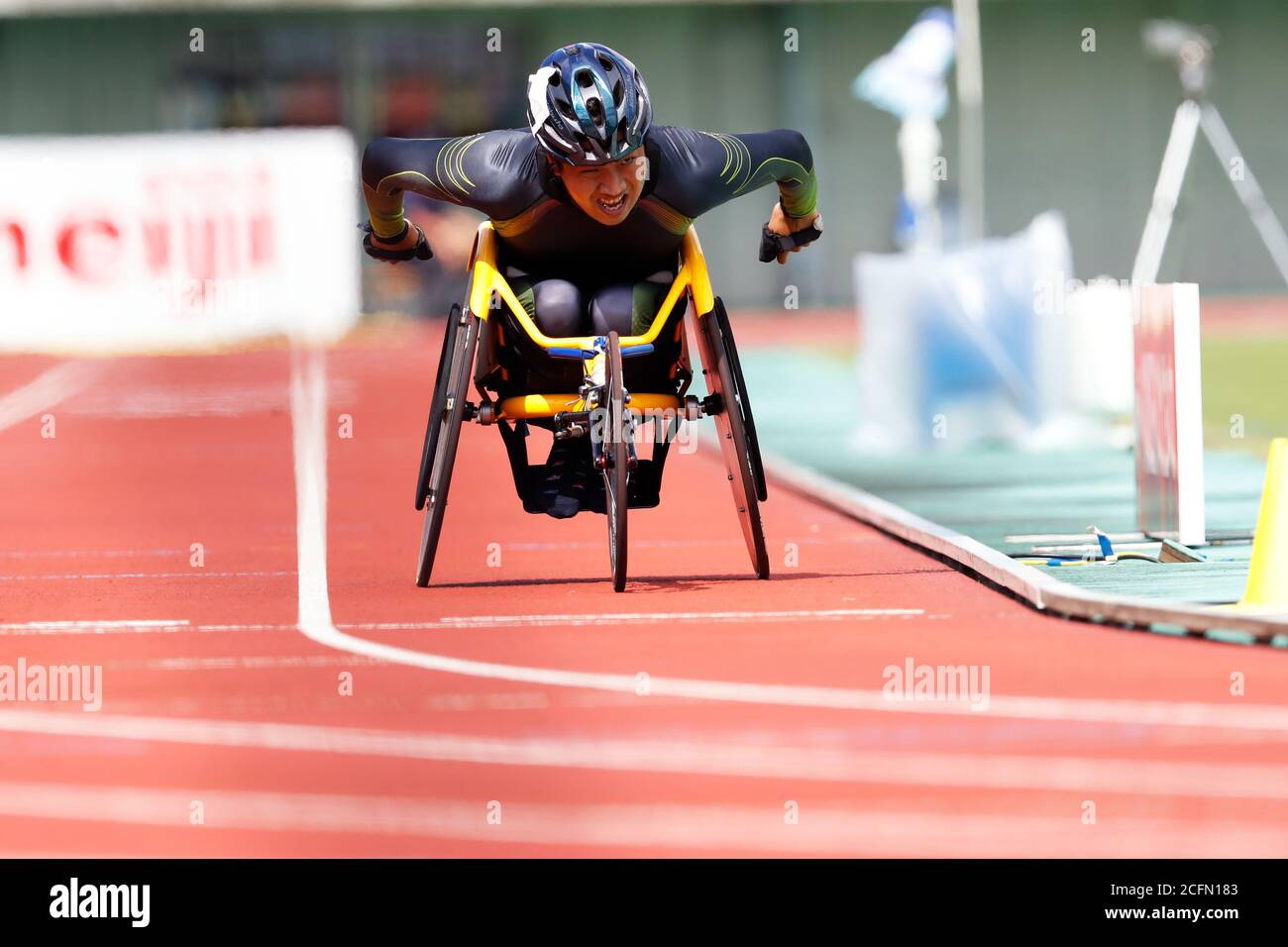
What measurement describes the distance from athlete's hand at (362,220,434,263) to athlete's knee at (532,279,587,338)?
59 centimetres

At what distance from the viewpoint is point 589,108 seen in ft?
31.2

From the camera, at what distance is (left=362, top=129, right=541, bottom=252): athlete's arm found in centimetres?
988

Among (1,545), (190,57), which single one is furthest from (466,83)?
(1,545)

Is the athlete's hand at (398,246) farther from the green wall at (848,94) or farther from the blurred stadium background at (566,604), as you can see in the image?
the green wall at (848,94)

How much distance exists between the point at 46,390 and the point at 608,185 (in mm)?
16778

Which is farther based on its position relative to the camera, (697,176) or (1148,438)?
(1148,438)

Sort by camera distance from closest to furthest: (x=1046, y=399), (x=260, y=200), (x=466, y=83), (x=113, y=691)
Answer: (x=113, y=691) < (x=1046, y=399) < (x=260, y=200) < (x=466, y=83)

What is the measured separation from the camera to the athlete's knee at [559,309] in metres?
10.1

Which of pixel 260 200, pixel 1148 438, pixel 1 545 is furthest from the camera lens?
pixel 260 200

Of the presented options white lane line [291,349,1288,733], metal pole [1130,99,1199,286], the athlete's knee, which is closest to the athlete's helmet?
the athlete's knee

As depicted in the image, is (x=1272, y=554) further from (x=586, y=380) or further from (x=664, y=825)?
(x=664, y=825)
